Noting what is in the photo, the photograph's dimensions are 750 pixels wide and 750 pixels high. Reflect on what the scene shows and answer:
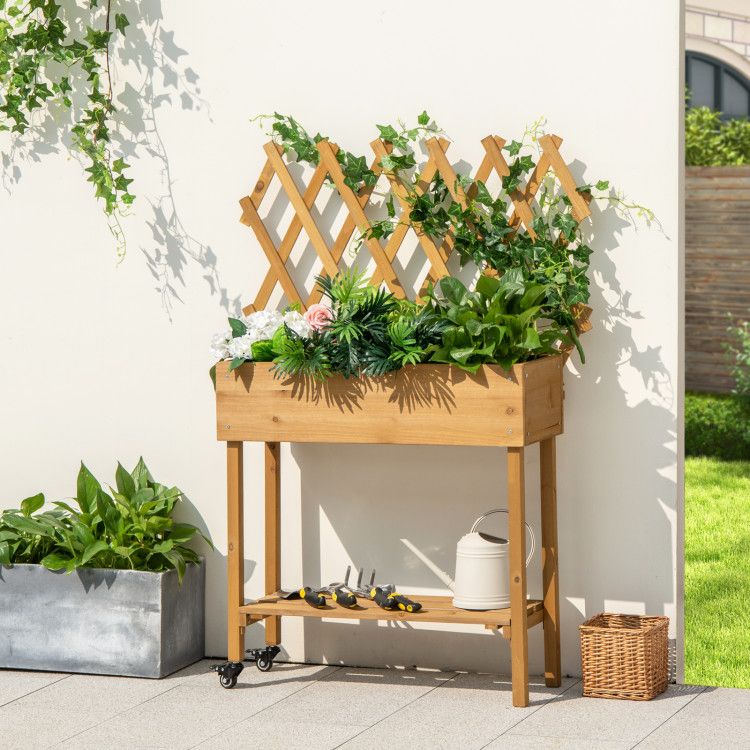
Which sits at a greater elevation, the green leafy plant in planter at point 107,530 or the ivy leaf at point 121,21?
the ivy leaf at point 121,21

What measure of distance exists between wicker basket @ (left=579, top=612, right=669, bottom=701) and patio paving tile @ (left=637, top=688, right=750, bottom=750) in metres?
0.12

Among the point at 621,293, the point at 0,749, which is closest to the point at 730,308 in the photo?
the point at 621,293

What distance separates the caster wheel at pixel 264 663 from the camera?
3688 millimetres

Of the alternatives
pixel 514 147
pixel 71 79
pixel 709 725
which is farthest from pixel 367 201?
pixel 709 725

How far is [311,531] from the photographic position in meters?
3.83

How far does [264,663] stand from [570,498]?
0.99 metres

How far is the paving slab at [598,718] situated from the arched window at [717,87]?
6919 millimetres

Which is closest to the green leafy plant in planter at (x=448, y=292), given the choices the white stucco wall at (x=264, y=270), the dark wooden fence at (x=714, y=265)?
the white stucco wall at (x=264, y=270)

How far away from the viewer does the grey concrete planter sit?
3.63 m

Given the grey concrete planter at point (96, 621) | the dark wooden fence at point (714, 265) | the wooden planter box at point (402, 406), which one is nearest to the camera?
the wooden planter box at point (402, 406)

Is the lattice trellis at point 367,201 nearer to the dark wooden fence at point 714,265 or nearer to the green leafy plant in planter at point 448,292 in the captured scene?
the green leafy plant in planter at point 448,292

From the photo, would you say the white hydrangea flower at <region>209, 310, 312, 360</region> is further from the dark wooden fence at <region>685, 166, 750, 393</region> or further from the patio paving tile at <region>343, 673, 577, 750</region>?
the dark wooden fence at <region>685, 166, 750, 393</region>

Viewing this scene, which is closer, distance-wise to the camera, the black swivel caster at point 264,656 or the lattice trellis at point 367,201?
the lattice trellis at point 367,201

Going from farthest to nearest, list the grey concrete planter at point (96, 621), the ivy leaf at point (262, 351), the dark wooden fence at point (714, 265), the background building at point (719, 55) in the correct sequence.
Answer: the background building at point (719, 55), the dark wooden fence at point (714, 265), the grey concrete planter at point (96, 621), the ivy leaf at point (262, 351)
